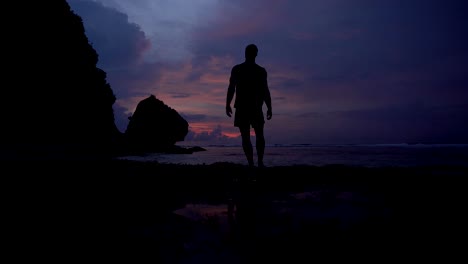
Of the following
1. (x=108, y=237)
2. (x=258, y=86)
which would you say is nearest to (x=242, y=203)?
(x=108, y=237)

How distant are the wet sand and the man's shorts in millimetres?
2642

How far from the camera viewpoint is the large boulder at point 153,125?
2687 inches

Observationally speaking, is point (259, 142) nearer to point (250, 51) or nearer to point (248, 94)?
point (248, 94)

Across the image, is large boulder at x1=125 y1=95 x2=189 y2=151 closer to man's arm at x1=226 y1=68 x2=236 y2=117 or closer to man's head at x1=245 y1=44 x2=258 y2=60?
man's arm at x1=226 y1=68 x2=236 y2=117

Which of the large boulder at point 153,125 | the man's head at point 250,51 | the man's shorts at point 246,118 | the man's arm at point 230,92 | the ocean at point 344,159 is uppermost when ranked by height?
the large boulder at point 153,125

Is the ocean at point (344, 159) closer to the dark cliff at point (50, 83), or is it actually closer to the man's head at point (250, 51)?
the man's head at point (250, 51)

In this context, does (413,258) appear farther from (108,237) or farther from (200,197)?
(200,197)

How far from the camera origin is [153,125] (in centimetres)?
6881

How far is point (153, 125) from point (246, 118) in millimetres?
65820

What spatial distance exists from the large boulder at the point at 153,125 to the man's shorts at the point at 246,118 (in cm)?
6256

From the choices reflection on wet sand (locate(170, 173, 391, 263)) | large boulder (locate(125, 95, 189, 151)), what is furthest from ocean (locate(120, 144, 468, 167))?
large boulder (locate(125, 95, 189, 151))

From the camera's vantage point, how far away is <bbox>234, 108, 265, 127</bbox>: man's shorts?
6.46m

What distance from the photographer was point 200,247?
6.01 feet

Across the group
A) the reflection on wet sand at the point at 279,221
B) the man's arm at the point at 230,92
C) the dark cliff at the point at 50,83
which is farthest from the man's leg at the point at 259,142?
the dark cliff at the point at 50,83
